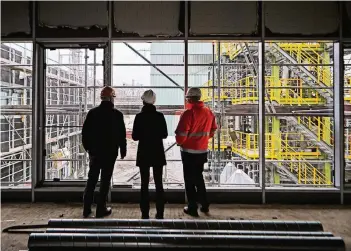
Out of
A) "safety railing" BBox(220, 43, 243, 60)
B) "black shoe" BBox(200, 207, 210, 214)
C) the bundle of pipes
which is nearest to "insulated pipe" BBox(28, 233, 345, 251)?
the bundle of pipes

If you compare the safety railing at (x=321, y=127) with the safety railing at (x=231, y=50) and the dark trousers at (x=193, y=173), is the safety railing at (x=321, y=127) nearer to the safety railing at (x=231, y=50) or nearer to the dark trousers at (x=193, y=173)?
the safety railing at (x=231, y=50)

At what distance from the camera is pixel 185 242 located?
78.5 inches

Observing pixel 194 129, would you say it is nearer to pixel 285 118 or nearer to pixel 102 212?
pixel 102 212

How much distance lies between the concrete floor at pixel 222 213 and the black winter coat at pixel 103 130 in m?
0.74

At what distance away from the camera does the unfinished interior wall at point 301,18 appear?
382 cm

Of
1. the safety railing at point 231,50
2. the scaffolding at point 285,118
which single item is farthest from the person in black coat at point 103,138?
the safety railing at point 231,50

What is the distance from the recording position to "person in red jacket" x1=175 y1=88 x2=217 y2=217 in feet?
10.3

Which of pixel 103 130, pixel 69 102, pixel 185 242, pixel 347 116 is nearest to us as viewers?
pixel 185 242

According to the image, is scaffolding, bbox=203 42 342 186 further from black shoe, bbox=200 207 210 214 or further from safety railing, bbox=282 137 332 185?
black shoe, bbox=200 207 210 214

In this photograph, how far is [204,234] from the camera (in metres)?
2.10

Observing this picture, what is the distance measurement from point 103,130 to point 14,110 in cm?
183

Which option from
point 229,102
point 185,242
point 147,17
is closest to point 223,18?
point 147,17

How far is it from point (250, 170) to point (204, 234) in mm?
4058

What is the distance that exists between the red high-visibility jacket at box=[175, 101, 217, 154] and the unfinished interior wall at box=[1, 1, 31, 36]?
7.46 ft
